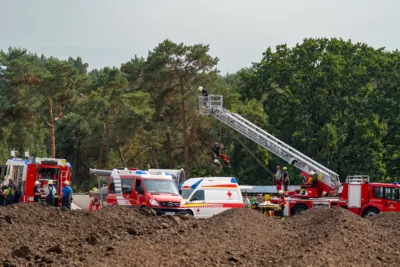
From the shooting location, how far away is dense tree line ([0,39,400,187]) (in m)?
56.3

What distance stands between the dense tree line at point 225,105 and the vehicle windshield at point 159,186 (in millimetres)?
21402

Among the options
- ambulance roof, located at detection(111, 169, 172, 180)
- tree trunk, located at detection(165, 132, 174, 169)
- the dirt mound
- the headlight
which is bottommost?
the dirt mound

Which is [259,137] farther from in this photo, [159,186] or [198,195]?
[159,186]

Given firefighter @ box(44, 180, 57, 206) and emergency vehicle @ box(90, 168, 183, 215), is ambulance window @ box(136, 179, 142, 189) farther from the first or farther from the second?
firefighter @ box(44, 180, 57, 206)

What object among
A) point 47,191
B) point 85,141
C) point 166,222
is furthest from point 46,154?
point 166,222

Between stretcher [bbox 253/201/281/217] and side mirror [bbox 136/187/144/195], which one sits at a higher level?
side mirror [bbox 136/187/144/195]

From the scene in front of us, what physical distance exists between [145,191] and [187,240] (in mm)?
13364

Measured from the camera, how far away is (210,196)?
32031 mm

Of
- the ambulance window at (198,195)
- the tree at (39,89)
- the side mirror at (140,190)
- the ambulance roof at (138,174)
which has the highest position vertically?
the tree at (39,89)

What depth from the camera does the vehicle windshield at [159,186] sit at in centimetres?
3077

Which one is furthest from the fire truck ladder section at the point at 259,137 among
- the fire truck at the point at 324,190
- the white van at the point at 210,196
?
the white van at the point at 210,196

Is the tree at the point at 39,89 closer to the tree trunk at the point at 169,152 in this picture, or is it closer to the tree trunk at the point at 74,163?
the tree trunk at the point at 169,152

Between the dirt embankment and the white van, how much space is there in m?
5.07

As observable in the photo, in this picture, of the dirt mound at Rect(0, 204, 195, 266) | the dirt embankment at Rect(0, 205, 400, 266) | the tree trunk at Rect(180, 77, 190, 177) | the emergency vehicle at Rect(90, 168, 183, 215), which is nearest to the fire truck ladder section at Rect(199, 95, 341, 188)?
the emergency vehicle at Rect(90, 168, 183, 215)
